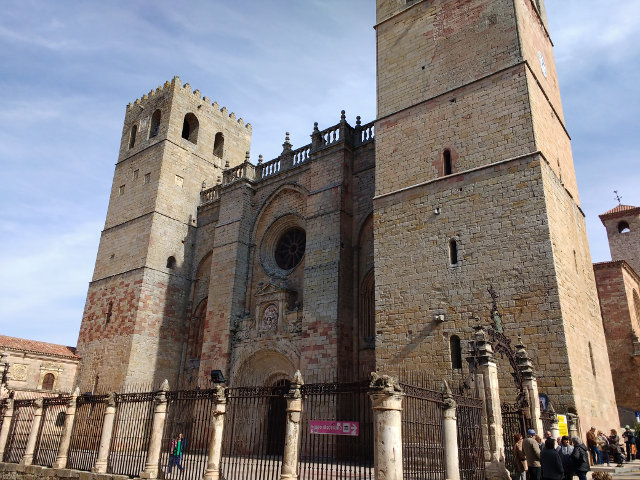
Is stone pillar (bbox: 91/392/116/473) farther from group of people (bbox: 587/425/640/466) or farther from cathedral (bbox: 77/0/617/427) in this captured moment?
group of people (bbox: 587/425/640/466)

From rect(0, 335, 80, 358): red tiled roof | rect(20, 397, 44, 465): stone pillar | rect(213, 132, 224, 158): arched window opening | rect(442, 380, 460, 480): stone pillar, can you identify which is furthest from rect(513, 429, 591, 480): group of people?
rect(213, 132, 224, 158): arched window opening

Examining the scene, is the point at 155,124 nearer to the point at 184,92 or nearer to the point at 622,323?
the point at 184,92

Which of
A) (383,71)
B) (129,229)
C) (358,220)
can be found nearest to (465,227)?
(358,220)

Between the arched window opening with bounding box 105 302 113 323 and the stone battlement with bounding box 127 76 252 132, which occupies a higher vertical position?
the stone battlement with bounding box 127 76 252 132

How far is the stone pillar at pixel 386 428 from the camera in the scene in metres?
5.61

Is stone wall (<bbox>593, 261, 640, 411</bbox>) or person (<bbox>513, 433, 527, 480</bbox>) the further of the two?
stone wall (<bbox>593, 261, 640, 411</bbox>)

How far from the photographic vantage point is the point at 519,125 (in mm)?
10961

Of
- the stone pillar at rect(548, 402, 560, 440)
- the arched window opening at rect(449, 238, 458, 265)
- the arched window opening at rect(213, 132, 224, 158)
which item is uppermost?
the arched window opening at rect(213, 132, 224, 158)

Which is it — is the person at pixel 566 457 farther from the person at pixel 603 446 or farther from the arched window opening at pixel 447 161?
the arched window opening at pixel 447 161

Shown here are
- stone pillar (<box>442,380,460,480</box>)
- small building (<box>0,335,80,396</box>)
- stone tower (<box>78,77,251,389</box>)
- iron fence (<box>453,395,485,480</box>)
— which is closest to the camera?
stone pillar (<box>442,380,460,480</box>)

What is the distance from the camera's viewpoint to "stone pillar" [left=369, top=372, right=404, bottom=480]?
561 centimetres

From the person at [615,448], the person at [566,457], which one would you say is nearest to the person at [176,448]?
the person at [566,457]

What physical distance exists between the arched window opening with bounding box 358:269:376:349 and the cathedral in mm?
39

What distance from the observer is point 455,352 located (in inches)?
404
